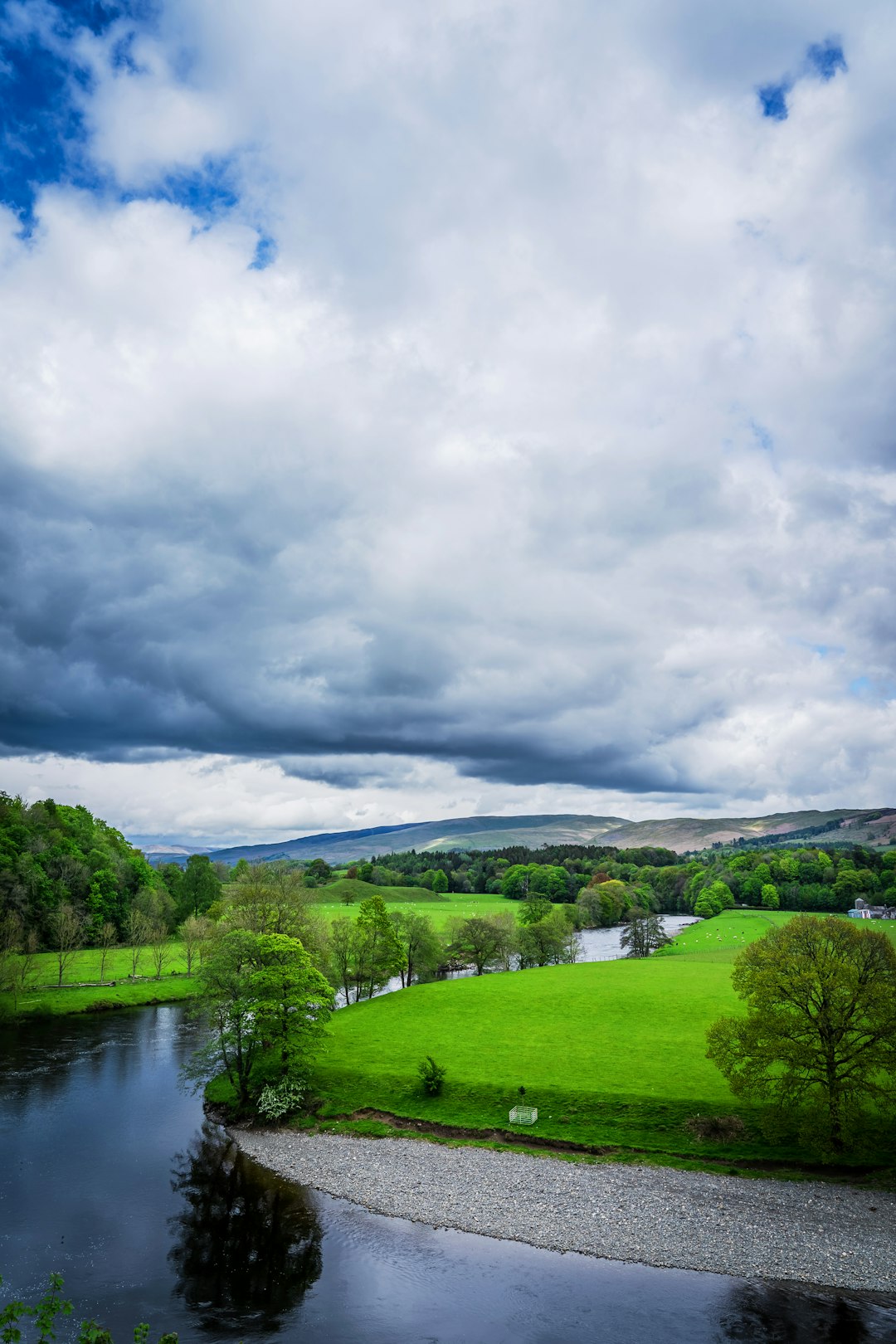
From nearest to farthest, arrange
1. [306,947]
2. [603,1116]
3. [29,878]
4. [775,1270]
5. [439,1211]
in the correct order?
[775,1270] → [439,1211] → [603,1116] → [306,947] → [29,878]

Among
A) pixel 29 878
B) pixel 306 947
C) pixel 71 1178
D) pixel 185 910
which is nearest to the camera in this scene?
pixel 71 1178

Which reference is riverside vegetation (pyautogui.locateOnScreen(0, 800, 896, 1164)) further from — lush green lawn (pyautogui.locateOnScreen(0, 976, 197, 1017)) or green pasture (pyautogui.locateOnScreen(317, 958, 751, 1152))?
lush green lawn (pyautogui.locateOnScreen(0, 976, 197, 1017))

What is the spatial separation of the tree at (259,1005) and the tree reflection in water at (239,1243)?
828 cm

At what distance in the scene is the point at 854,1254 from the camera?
3303 cm

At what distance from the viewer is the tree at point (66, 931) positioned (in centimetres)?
9945

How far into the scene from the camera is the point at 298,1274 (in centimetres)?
3209

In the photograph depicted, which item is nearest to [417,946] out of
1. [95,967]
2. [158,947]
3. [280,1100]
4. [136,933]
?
[158,947]

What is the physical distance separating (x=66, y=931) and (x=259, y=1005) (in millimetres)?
61087

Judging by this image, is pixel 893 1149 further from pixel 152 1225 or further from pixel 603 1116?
pixel 152 1225

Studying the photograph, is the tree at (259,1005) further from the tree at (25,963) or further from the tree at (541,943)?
the tree at (541,943)

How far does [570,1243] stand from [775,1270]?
9.11 meters

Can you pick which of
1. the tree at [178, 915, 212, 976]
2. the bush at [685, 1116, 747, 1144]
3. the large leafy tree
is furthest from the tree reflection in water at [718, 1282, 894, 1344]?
the large leafy tree

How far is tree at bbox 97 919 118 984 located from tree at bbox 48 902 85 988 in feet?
11.3

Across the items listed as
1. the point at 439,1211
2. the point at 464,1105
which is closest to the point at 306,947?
the point at 464,1105
